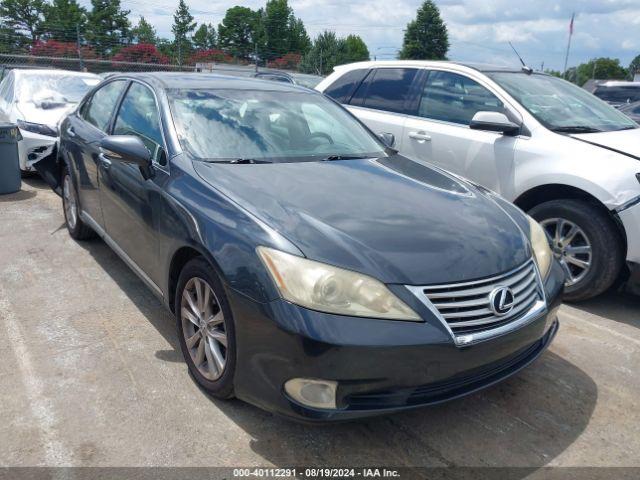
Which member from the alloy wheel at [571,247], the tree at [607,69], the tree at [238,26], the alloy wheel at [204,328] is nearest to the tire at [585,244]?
the alloy wheel at [571,247]

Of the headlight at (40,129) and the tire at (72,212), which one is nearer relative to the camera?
the tire at (72,212)

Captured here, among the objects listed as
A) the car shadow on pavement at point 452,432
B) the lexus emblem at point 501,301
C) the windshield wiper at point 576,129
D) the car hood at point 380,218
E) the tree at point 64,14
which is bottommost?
the car shadow on pavement at point 452,432

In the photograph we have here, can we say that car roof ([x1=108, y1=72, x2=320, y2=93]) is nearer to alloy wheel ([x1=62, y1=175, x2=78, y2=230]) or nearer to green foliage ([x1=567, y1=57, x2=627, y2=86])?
alloy wheel ([x1=62, y1=175, x2=78, y2=230])

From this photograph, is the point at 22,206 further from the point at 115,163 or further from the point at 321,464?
the point at 321,464

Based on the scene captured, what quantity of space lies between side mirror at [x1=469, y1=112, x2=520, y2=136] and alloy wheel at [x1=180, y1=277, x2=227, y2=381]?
2.83 metres

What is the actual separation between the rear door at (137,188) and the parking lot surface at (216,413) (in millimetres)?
510

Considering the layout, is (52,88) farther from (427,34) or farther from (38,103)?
(427,34)

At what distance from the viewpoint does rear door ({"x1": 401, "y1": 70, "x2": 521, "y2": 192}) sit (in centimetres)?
467

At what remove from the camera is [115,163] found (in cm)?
371

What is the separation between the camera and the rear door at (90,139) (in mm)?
4172

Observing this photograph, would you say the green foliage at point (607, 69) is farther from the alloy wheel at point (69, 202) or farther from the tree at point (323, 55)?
the alloy wheel at point (69, 202)

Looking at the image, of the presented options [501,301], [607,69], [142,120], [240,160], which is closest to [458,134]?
[240,160]

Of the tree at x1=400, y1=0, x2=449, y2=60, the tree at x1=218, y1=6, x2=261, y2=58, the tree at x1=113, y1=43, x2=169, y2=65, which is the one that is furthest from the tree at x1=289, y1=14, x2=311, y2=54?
the tree at x1=113, y1=43, x2=169, y2=65

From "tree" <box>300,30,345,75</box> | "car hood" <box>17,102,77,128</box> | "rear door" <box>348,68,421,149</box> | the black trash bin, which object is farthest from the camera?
"tree" <box>300,30,345,75</box>
